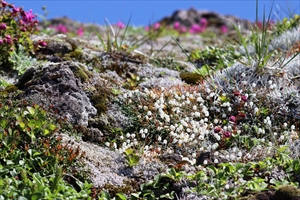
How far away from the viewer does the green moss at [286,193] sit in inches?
207

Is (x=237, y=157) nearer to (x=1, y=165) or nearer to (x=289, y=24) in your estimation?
(x=1, y=165)

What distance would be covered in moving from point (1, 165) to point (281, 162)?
10.7ft

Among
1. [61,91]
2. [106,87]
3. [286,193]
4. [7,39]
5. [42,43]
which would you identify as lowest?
[286,193]

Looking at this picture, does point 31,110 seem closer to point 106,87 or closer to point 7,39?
point 106,87

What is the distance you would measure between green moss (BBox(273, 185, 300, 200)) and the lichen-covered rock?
112 inches

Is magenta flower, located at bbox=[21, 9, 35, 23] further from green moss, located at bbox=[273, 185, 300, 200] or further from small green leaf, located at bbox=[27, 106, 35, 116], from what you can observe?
green moss, located at bbox=[273, 185, 300, 200]

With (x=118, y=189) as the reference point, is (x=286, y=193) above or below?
above

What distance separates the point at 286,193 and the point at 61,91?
11.4 ft

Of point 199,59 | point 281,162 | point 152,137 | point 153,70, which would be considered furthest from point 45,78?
point 199,59

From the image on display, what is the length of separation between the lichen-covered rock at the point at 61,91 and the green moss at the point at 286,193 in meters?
2.84

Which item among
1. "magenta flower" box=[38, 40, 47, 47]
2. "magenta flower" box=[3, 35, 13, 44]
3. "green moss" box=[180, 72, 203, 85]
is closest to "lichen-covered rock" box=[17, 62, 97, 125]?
"magenta flower" box=[3, 35, 13, 44]

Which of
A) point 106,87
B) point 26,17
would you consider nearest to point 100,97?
point 106,87

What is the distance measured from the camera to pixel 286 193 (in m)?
5.27

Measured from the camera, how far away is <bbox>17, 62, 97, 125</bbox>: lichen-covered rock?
6988 millimetres
